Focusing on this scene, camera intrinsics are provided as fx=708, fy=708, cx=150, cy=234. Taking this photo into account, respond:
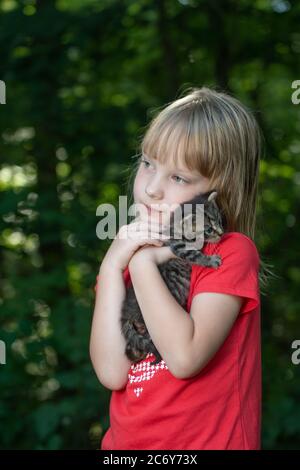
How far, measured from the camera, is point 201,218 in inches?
79.4

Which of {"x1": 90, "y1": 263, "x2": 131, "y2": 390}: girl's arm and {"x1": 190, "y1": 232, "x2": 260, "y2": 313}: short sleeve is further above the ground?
{"x1": 190, "y1": 232, "x2": 260, "y2": 313}: short sleeve

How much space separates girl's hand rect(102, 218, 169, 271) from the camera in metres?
1.98

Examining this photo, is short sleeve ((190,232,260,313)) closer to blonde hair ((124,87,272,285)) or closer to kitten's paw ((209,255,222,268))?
kitten's paw ((209,255,222,268))

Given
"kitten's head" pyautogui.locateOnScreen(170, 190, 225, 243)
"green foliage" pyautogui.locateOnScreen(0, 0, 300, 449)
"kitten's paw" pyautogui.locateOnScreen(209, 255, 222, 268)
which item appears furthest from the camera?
"green foliage" pyautogui.locateOnScreen(0, 0, 300, 449)

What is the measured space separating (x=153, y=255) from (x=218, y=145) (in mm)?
371

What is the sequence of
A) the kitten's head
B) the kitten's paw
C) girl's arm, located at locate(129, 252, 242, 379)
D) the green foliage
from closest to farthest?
girl's arm, located at locate(129, 252, 242, 379) < the kitten's paw < the kitten's head < the green foliage

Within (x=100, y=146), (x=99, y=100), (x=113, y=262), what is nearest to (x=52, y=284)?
(x=100, y=146)

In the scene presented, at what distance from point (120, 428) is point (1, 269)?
293 centimetres

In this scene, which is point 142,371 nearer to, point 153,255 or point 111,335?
point 111,335

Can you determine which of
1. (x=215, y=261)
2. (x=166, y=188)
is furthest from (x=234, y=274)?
(x=166, y=188)

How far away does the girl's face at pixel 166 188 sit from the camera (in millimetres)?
1989

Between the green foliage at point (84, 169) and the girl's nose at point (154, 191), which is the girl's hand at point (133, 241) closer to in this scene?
the girl's nose at point (154, 191)

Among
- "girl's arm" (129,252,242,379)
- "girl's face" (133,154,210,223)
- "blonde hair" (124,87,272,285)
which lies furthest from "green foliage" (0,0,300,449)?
"girl's arm" (129,252,242,379)
